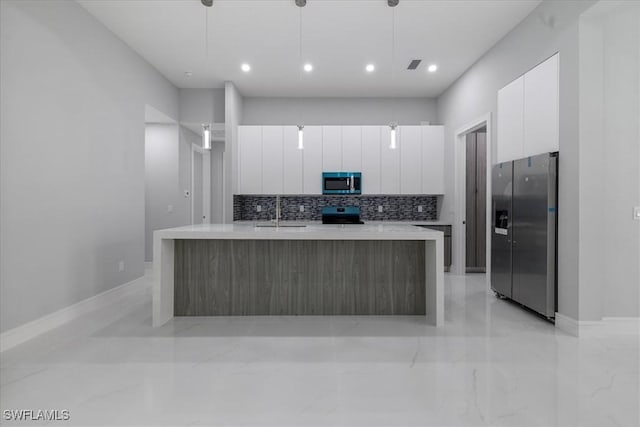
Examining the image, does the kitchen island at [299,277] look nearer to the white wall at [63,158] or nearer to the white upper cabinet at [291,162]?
the white wall at [63,158]

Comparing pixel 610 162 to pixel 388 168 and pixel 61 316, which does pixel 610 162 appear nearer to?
pixel 388 168

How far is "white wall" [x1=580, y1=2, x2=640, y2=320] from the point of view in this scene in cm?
304

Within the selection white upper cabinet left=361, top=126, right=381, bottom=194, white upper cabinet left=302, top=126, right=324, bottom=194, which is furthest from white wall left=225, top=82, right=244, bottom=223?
white upper cabinet left=361, top=126, right=381, bottom=194

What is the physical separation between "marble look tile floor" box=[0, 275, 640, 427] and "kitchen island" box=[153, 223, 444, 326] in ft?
0.68

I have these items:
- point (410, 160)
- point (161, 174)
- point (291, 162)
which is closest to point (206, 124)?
point (291, 162)

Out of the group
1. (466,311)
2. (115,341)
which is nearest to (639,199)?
(466,311)

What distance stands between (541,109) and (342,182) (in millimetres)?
3096

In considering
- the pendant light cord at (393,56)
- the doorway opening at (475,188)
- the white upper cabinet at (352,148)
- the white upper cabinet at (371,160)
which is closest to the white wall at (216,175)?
the white upper cabinet at (352,148)

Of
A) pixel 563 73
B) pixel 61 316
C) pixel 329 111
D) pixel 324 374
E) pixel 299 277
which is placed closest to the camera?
pixel 324 374

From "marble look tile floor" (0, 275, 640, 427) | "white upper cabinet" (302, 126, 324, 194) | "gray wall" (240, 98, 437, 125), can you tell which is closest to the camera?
"marble look tile floor" (0, 275, 640, 427)

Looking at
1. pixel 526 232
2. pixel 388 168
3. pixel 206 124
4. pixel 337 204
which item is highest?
pixel 206 124

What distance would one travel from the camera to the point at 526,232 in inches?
142

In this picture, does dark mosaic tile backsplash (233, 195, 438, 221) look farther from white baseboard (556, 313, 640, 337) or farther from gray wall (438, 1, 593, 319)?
white baseboard (556, 313, 640, 337)

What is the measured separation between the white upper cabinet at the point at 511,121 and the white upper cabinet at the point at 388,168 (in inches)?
78.9
